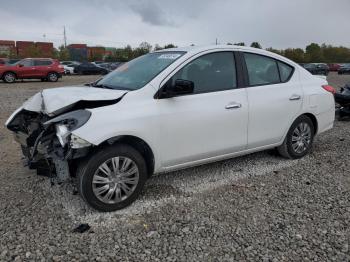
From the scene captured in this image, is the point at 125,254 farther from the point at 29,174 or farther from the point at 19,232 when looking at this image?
the point at 29,174

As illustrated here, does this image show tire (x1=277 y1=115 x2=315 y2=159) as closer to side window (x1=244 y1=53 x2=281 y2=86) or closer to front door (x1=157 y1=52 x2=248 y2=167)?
side window (x1=244 y1=53 x2=281 y2=86)

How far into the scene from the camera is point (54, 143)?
368 centimetres

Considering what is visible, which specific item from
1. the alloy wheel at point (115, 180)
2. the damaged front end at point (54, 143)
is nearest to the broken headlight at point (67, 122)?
the damaged front end at point (54, 143)

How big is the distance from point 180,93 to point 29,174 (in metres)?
2.42

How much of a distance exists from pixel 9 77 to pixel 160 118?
2059cm

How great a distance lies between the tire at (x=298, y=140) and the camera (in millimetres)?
5152

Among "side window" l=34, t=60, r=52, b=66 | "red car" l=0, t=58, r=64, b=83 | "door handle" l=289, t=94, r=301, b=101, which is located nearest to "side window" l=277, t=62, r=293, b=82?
"door handle" l=289, t=94, r=301, b=101

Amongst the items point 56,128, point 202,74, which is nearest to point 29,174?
point 56,128

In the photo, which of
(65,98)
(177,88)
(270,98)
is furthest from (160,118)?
(270,98)

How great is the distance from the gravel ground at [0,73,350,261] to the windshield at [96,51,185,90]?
1301 mm

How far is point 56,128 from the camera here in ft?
11.8

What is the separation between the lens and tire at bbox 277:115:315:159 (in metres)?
5.15

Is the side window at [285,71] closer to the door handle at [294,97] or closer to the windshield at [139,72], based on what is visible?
the door handle at [294,97]

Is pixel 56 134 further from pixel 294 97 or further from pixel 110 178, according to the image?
pixel 294 97
